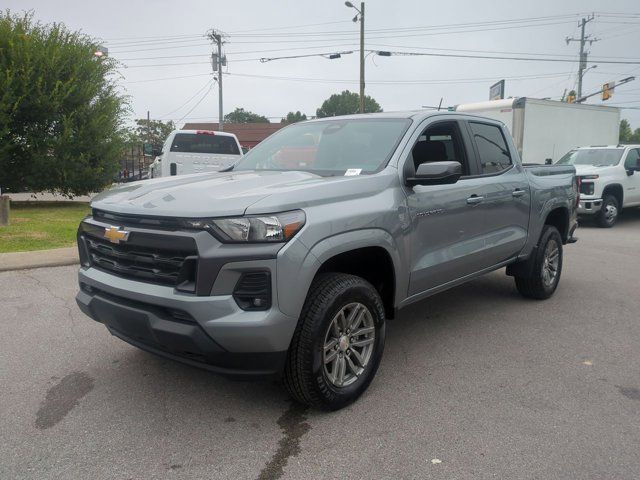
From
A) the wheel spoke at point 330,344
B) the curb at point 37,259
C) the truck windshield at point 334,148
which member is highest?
the truck windshield at point 334,148

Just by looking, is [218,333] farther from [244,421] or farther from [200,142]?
[200,142]

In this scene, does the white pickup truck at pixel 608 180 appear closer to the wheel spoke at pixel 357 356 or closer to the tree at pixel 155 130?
the wheel spoke at pixel 357 356

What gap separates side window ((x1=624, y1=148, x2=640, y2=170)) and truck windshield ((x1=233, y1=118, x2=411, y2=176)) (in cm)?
1106

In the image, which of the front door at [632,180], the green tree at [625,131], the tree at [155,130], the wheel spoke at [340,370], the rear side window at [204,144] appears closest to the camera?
the wheel spoke at [340,370]

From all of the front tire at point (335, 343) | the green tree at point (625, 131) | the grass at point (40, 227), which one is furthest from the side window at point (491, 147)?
the green tree at point (625, 131)

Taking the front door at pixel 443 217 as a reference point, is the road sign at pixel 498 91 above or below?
above

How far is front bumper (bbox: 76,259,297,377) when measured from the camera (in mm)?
2719

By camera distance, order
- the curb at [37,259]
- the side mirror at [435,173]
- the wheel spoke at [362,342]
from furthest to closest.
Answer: the curb at [37,259], the side mirror at [435,173], the wheel spoke at [362,342]

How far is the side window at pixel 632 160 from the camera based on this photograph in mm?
12852

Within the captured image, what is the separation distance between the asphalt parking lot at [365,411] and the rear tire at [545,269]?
0.58m

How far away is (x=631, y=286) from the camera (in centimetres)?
659

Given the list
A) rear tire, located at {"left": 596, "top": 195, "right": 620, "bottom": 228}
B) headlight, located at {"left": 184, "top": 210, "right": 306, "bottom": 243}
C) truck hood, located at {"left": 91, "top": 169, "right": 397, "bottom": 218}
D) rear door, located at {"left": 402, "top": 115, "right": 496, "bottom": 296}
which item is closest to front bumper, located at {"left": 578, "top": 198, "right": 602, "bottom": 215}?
rear tire, located at {"left": 596, "top": 195, "right": 620, "bottom": 228}

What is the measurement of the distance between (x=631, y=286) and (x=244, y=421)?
5.51 meters

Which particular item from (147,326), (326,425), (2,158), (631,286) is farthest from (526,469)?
(2,158)
